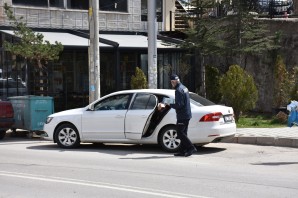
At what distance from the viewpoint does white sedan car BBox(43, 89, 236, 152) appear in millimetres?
12234

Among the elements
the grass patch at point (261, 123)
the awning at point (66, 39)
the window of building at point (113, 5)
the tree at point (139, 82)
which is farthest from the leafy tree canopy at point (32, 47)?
the grass patch at point (261, 123)

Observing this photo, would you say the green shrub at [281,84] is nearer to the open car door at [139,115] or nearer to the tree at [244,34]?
the tree at [244,34]

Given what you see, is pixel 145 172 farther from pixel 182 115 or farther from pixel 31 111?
pixel 31 111

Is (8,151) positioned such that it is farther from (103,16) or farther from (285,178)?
(103,16)

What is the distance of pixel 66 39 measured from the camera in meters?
21.8

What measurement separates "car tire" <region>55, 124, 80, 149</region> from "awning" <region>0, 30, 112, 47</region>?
7.76m

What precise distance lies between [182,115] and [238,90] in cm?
662

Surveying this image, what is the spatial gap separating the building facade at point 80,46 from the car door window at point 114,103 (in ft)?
26.3

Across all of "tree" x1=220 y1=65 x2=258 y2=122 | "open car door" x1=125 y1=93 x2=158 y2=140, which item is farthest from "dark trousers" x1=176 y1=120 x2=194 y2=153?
"tree" x1=220 y1=65 x2=258 y2=122

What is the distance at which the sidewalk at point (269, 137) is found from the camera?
1356cm

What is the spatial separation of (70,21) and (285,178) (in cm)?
1652

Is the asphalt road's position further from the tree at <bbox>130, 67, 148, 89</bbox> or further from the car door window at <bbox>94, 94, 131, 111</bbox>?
the tree at <bbox>130, 67, 148, 89</bbox>

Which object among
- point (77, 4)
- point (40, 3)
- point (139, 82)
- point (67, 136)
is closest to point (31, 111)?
point (67, 136)

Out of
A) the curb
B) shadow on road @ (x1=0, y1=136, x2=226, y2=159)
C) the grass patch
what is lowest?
shadow on road @ (x1=0, y1=136, x2=226, y2=159)
